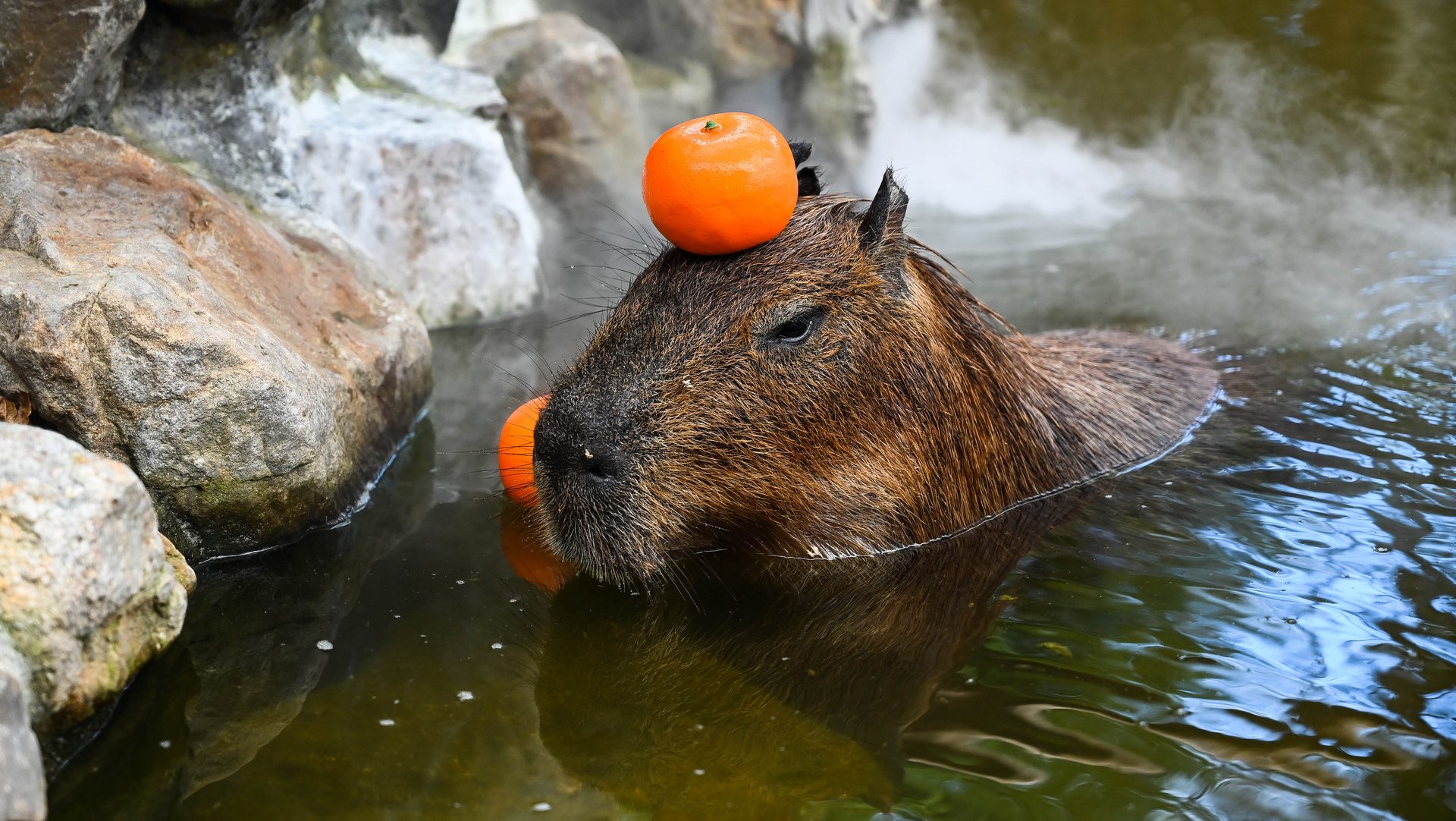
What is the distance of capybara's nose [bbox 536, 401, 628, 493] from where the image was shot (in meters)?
3.23

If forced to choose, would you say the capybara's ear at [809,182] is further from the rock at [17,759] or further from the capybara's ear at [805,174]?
the rock at [17,759]

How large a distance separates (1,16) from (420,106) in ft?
8.26

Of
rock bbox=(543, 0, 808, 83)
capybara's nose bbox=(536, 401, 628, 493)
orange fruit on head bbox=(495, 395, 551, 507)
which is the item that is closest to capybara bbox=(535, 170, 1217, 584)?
capybara's nose bbox=(536, 401, 628, 493)

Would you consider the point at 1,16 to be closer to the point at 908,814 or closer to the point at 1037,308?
the point at 908,814

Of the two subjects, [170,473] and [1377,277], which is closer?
[170,473]

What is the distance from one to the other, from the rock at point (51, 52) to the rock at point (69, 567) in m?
2.00

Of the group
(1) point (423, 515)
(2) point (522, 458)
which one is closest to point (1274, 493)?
(2) point (522, 458)

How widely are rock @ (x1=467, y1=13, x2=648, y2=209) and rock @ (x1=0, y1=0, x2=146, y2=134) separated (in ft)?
11.1

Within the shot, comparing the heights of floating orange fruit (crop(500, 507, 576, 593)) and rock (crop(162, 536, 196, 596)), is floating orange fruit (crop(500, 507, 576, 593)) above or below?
below

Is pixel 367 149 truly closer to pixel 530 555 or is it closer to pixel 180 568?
pixel 530 555

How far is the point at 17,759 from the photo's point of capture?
2027 mm

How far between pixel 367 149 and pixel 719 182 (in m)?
3.06

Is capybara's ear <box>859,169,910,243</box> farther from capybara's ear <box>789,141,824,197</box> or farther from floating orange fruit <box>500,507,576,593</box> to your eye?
floating orange fruit <box>500,507,576,593</box>

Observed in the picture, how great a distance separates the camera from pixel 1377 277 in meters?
6.57
